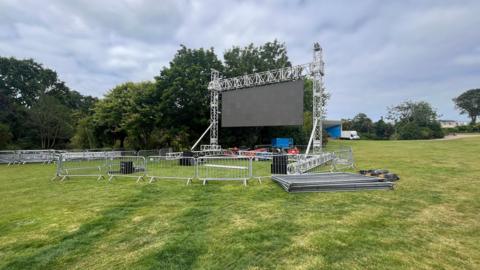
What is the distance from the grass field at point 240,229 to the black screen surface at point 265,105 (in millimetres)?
8755

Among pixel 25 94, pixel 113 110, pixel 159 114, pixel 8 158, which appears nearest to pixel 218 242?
pixel 159 114

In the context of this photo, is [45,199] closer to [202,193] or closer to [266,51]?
[202,193]

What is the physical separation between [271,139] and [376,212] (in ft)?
63.3

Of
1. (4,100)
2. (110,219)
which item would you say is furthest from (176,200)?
(4,100)

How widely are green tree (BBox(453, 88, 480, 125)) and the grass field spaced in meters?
75.2

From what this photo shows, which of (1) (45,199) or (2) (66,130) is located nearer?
(1) (45,199)

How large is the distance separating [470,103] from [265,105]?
239ft

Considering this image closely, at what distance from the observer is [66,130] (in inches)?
1107

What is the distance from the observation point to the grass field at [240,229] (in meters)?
3.05

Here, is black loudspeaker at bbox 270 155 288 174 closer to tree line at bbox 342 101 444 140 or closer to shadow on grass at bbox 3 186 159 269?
shadow on grass at bbox 3 186 159 269

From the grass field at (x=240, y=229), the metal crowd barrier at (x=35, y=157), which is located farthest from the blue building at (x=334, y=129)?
the metal crowd barrier at (x=35, y=157)

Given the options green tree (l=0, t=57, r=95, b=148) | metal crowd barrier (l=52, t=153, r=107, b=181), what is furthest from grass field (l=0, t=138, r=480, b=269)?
green tree (l=0, t=57, r=95, b=148)

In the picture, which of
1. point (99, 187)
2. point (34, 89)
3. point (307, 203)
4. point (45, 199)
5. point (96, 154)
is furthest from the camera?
point (34, 89)

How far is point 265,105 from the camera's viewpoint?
52.9ft
